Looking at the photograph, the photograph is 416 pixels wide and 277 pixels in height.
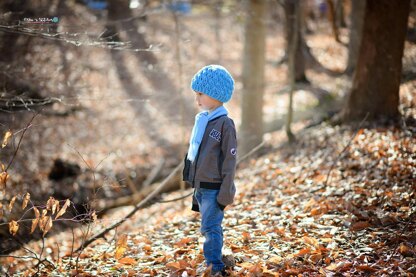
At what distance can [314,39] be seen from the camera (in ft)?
82.1

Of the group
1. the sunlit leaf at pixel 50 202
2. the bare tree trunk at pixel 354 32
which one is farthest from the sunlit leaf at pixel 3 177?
the bare tree trunk at pixel 354 32

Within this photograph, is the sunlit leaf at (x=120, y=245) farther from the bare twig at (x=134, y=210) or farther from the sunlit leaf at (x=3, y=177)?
the sunlit leaf at (x=3, y=177)

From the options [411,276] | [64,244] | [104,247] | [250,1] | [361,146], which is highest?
[250,1]

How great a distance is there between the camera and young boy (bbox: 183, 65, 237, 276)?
13.6 feet

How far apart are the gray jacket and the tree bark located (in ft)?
16.3

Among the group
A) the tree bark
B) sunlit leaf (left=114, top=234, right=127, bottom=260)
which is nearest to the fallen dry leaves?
sunlit leaf (left=114, top=234, right=127, bottom=260)

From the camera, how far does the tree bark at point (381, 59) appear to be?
7922mm

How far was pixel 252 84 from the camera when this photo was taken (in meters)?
10.9

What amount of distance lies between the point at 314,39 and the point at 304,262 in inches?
866

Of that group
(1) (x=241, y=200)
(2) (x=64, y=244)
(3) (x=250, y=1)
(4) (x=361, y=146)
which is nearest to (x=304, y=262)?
(1) (x=241, y=200)

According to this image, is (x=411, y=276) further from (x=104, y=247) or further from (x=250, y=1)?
(x=250, y=1)

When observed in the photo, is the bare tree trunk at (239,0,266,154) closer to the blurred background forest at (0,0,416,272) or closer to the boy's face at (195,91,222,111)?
the blurred background forest at (0,0,416,272)

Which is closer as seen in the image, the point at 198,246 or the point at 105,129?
the point at 198,246

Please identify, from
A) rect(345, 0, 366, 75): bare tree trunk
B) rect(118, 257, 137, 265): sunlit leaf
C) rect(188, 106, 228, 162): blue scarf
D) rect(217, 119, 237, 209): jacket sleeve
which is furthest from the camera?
rect(345, 0, 366, 75): bare tree trunk
